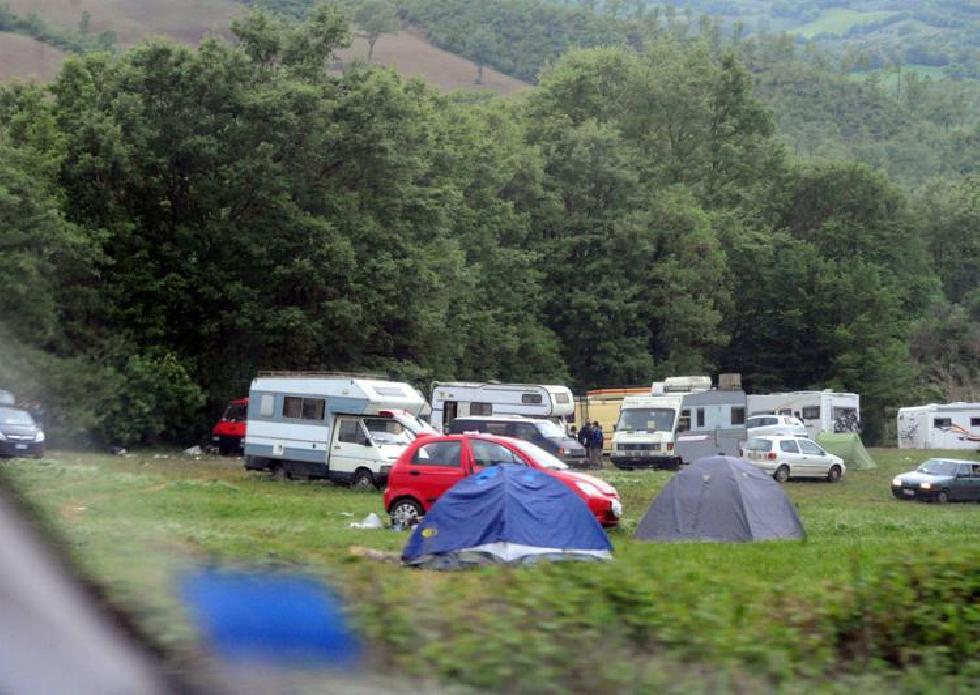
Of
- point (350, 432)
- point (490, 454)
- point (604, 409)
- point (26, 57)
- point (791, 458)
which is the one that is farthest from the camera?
point (604, 409)

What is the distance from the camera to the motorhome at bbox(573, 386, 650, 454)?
40531mm

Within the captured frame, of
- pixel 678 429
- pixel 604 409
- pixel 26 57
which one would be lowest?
pixel 678 429

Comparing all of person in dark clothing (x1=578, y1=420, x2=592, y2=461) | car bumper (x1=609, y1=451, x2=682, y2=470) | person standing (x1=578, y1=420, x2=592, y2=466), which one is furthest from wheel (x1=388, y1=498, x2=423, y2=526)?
car bumper (x1=609, y1=451, x2=682, y2=470)

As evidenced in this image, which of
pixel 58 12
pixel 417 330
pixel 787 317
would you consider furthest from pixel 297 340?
pixel 787 317

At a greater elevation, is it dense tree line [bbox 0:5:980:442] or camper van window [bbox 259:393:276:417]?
dense tree line [bbox 0:5:980:442]

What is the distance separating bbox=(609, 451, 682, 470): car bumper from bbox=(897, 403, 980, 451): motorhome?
15136 mm

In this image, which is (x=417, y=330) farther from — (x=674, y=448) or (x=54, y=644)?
(x=54, y=644)

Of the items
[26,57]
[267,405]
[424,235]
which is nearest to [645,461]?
[424,235]

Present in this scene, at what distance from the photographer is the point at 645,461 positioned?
1406 inches

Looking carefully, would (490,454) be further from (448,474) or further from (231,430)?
(231,430)

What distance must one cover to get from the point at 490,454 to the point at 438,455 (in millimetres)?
895

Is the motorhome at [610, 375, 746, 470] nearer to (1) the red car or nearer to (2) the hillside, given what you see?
(1) the red car

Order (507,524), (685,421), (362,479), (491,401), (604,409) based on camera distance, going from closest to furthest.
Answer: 1. (507,524)
2. (362,479)
3. (685,421)
4. (491,401)
5. (604,409)

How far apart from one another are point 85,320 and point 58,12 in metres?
9.87
